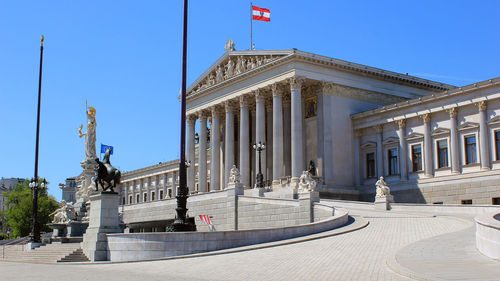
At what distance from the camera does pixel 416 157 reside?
52844 millimetres

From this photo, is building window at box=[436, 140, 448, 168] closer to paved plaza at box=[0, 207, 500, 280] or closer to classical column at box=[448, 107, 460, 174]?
classical column at box=[448, 107, 460, 174]

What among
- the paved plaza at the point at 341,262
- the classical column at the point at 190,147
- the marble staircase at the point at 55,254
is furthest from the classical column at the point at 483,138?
the classical column at the point at 190,147

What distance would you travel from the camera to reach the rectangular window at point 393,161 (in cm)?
5469

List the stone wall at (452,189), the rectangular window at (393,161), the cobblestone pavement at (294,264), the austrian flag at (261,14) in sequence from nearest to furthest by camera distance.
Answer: the cobblestone pavement at (294,264), the stone wall at (452,189), the rectangular window at (393,161), the austrian flag at (261,14)

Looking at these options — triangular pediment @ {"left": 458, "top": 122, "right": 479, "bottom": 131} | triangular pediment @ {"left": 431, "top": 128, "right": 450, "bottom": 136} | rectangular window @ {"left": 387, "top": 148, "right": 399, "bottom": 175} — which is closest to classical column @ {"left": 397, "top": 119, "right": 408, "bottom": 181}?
rectangular window @ {"left": 387, "top": 148, "right": 399, "bottom": 175}

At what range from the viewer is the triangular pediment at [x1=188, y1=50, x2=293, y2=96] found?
58753 millimetres

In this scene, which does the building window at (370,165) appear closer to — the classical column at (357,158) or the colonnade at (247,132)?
the classical column at (357,158)

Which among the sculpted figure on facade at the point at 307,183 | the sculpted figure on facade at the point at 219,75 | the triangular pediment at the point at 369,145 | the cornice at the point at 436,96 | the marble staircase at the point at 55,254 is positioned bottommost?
the marble staircase at the point at 55,254

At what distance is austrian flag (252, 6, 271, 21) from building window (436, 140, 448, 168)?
21323 millimetres

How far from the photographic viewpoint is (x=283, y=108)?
208 ft

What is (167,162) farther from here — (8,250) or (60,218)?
(8,250)

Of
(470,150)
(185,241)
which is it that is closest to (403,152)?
(470,150)

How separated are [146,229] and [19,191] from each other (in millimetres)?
53015

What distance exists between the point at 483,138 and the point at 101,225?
3160 cm
